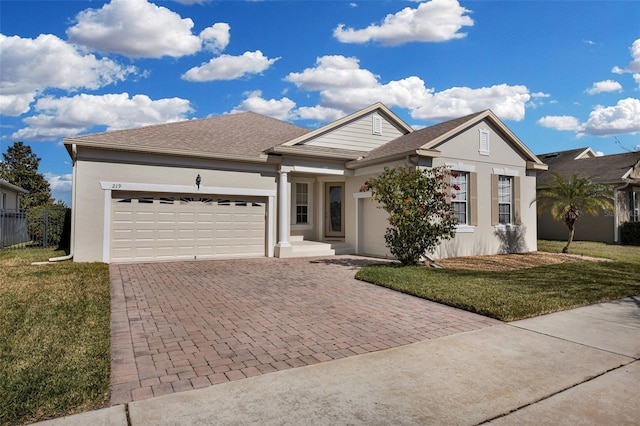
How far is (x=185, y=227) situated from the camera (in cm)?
1279

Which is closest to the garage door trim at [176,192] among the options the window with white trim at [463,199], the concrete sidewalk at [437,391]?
the window with white trim at [463,199]

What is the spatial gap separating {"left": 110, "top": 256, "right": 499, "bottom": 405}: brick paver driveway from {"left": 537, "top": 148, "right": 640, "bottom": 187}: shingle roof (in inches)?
711

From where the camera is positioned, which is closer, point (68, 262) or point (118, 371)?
point (118, 371)

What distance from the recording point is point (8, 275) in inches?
359

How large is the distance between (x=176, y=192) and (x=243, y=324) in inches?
317

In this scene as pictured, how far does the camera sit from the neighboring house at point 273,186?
1174 centimetres

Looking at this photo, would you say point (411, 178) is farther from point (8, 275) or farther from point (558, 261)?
point (8, 275)

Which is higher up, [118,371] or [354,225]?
[354,225]

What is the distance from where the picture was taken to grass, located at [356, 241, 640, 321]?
654 cm

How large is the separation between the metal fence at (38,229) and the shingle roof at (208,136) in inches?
219

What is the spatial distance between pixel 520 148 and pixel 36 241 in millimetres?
19927

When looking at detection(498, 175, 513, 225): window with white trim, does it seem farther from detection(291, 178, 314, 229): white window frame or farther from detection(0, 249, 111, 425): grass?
detection(0, 249, 111, 425): grass

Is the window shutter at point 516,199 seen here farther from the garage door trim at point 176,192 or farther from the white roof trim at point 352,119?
the garage door trim at point 176,192

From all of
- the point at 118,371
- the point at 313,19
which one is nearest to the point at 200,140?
the point at 313,19
